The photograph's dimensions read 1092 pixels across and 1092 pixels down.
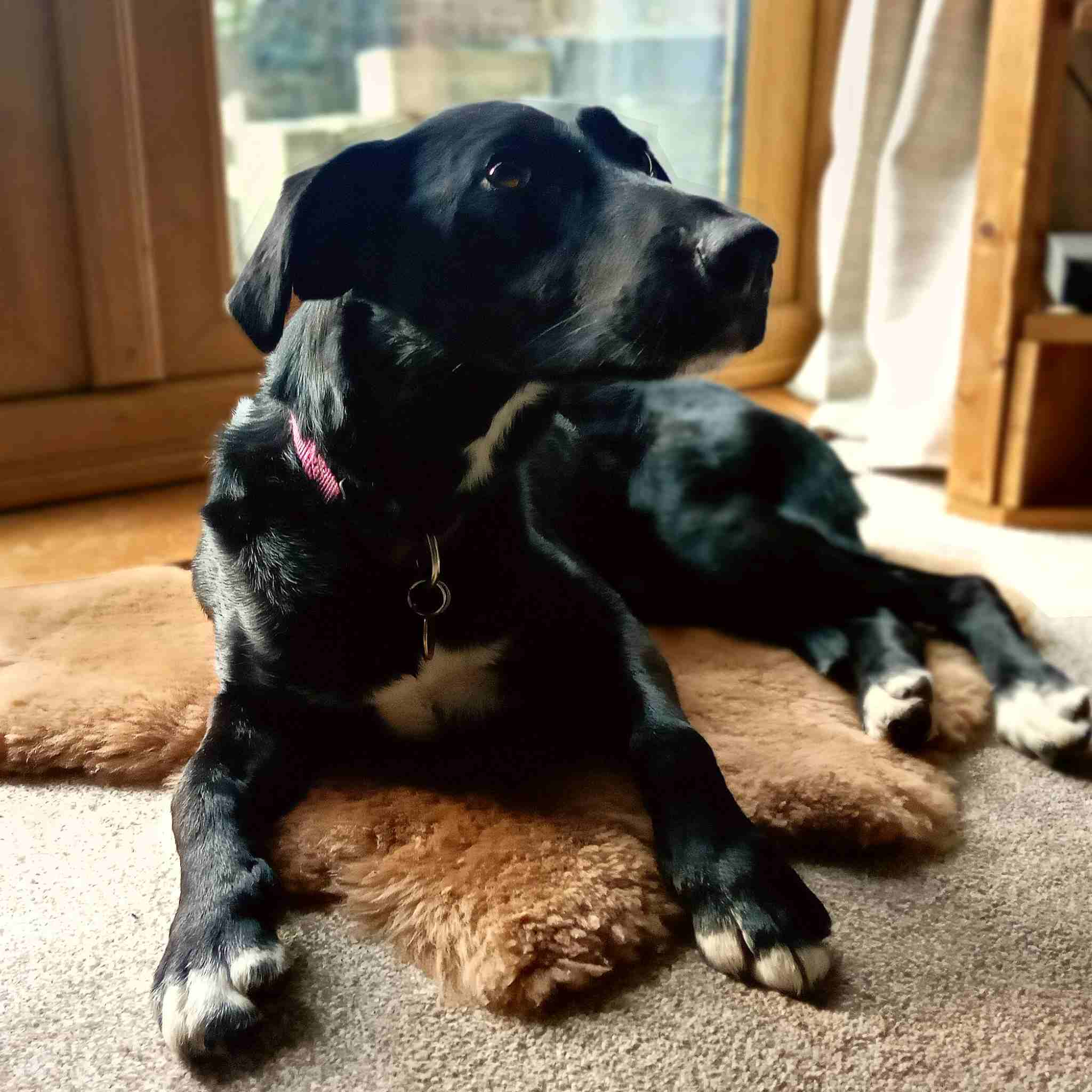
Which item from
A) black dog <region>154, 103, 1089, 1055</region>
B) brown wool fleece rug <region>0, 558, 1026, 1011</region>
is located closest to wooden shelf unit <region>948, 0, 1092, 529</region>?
brown wool fleece rug <region>0, 558, 1026, 1011</region>

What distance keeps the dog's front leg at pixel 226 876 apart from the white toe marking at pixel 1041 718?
32.9 inches

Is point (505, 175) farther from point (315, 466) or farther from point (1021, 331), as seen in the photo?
point (1021, 331)

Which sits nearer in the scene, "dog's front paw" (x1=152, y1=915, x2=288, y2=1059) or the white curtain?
"dog's front paw" (x1=152, y1=915, x2=288, y2=1059)

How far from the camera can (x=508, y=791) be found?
4.14 ft

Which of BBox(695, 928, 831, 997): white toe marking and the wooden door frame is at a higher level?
the wooden door frame

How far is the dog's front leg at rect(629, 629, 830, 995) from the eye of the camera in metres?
0.99

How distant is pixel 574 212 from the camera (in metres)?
1.12

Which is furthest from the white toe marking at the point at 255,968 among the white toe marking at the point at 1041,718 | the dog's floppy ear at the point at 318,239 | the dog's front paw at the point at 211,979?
the white toe marking at the point at 1041,718

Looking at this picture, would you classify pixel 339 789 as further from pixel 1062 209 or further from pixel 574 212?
pixel 1062 209

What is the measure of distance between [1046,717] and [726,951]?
0.62 meters

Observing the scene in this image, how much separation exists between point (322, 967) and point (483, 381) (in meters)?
0.57

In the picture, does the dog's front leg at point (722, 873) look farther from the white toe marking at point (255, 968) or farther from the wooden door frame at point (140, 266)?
the wooden door frame at point (140, 266)

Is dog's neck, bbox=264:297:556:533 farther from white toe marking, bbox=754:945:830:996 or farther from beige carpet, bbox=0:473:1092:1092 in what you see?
white toe marking, bbox=754:945:830:996

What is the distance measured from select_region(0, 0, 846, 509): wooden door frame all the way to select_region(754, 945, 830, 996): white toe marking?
176 centimetres
